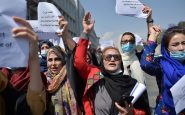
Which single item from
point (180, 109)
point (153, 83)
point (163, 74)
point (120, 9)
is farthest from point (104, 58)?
point (153, 83)

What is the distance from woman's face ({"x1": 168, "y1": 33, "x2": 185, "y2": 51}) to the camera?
2.66 m

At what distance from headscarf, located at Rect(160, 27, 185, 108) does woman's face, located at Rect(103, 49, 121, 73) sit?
0.45 metres

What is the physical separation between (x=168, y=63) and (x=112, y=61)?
0.55 meters

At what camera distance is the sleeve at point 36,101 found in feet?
5.72

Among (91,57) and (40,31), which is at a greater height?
(40,31)

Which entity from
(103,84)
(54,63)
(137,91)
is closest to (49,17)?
(54,63)

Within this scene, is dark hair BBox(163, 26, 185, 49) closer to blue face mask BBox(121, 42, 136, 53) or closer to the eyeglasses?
the eyeglasses

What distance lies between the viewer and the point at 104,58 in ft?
9.98

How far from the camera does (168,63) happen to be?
2623 mm

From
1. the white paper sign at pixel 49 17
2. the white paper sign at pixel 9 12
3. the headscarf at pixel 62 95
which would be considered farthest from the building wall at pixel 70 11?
the white paper sign at pixel 9 12

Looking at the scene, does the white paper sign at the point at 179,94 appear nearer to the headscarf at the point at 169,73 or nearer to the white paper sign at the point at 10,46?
the headscarf at the point at 169,73

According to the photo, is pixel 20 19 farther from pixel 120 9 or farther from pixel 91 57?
pixel 120 9

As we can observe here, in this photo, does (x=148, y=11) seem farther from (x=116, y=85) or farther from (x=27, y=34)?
(x=27, y=34)

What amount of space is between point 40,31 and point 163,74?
1680 mm
